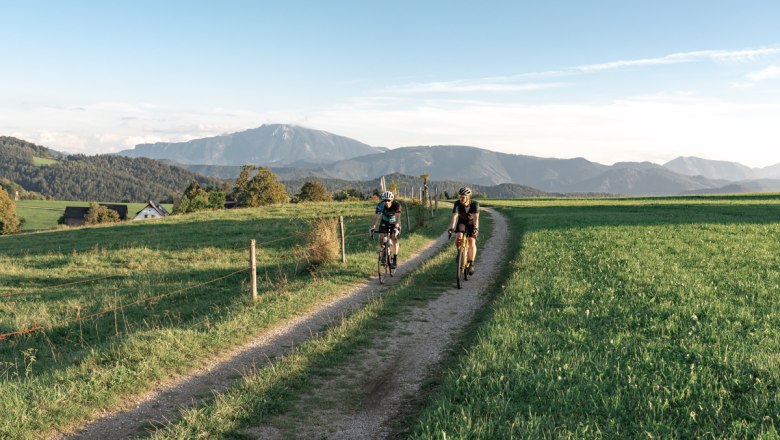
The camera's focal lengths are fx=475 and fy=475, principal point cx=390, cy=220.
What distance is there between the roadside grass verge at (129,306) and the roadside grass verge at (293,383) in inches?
64.4

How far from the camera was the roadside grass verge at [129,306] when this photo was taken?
7.04 m

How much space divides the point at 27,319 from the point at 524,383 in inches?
545

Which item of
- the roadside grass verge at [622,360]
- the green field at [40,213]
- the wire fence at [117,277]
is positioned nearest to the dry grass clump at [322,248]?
the wire fence at [117,277]

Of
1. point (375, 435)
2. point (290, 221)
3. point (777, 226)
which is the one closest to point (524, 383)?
point (375, 435)

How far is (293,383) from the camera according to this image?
730 centimetres

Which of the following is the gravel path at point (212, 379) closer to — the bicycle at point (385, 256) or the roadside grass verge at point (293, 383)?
the roadside grass verge at point (293, 383)

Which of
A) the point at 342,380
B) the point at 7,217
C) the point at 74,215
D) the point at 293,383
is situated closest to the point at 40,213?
the point at 74,215

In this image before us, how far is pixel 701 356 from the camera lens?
22.9ft

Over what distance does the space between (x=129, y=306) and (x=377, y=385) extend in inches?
427

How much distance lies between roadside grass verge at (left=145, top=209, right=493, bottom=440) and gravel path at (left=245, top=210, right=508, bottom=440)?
0.05 m

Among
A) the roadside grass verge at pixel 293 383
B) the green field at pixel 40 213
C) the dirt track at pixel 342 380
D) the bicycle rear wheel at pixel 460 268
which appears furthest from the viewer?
the green field at pixel 40 213

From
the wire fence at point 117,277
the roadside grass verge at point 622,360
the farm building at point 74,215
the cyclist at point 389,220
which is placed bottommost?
the farm building at point 74,215

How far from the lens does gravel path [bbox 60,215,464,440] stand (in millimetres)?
6277

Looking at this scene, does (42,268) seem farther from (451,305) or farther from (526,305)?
(526,305)
